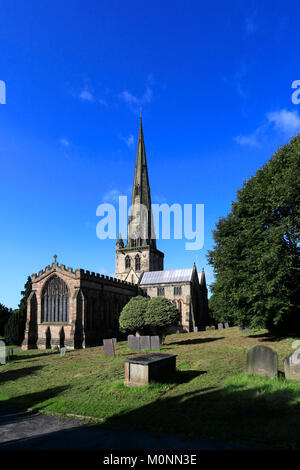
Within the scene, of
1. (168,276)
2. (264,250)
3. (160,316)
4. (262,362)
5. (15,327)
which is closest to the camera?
(262,362)

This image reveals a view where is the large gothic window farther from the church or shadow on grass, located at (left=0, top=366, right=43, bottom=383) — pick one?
shadow on grass, located at (left=0, top=366, right=43, bottom=383)

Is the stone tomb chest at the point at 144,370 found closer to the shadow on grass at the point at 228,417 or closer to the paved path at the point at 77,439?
the shadow on grass at the point at 228,417

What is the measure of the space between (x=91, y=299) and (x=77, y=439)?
32172 millimetres

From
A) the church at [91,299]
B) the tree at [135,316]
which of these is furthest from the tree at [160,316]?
the church at [91,299]

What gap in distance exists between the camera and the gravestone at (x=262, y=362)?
414 inches

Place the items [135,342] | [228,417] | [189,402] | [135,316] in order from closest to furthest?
1. [228,417]
2. [189,402]
3. [135,342]
4. [135,316]

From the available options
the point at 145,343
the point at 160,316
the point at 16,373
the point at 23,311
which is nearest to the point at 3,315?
the point at 23,311

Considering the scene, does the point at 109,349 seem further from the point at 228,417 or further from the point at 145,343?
the point at 228,417

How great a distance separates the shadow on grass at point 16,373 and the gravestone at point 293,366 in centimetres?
1404

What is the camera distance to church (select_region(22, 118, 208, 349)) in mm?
35906

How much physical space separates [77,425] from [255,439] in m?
4.63

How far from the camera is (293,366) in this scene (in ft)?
34.0

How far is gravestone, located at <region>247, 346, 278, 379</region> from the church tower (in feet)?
162

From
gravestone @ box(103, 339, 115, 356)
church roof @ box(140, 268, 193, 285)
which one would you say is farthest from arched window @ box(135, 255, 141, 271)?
gravestone @ box(103, 339, 115, 356)
